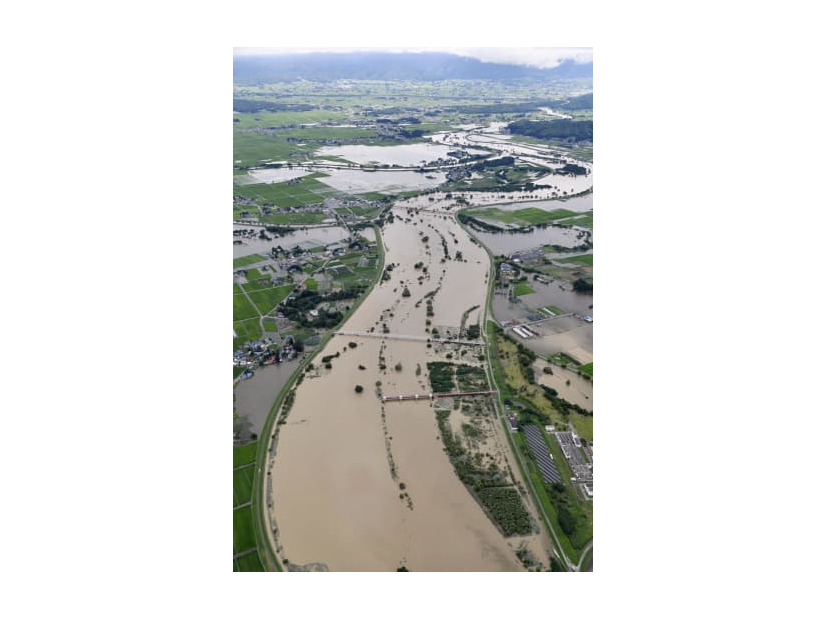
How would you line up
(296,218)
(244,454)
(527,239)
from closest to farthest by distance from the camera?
(244,454)
(527,239)
(296,218)

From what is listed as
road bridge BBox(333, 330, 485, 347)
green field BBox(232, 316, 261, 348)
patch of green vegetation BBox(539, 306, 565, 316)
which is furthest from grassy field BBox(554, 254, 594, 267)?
green field BBox(232, 316, 261, 348)

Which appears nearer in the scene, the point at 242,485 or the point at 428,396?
the point at 242,485

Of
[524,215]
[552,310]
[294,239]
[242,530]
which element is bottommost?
[242,530]

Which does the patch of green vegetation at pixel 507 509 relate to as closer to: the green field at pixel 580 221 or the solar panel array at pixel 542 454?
the solar panel array at pixel 542 454

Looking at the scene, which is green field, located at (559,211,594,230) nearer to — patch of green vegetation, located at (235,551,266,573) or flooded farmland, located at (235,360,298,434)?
flooded farmland, located at (235,360,298,434)

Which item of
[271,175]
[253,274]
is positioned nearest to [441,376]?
[253,274]

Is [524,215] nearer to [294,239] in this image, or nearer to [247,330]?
[294,239]
